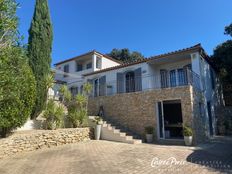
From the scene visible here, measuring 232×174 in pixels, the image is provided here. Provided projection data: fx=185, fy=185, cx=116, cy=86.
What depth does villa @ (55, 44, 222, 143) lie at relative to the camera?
38.7 ft

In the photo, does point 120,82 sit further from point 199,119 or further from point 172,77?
point 199,119

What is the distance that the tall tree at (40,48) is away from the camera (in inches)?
470

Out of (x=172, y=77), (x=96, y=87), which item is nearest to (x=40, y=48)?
(x=96, y=87)

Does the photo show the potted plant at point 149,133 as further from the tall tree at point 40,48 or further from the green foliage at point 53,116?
the tall tree at point 40,48

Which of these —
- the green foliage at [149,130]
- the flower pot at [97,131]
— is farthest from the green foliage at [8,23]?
the green foliage at [149,130]

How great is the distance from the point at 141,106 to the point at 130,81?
3.80m

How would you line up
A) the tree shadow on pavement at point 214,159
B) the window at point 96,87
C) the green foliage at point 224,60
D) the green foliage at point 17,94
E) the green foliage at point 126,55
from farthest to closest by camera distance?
1. the green foliage at point 126,55
2. the window at point 96,87
3. the green foliage at point 224,60
4. the green foliage at point 17,94
5. the tree shadow on pavement at point 214,159

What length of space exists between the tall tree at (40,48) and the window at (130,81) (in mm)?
6877

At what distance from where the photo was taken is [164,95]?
40.0 feet

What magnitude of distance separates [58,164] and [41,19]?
10227 mm

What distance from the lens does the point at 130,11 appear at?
1488cm

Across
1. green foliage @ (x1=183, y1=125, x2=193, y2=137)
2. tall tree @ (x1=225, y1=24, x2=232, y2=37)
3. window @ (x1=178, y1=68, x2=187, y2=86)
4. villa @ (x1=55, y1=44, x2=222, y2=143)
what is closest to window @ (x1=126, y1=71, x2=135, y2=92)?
villa @ (x1=55, y1=44, x2=222, y2=143)

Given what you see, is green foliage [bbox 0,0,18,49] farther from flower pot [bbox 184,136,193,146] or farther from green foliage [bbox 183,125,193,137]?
flower pot [bbox 184,136,193,146]

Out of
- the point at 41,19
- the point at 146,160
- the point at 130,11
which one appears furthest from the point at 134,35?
the point at 146,160
